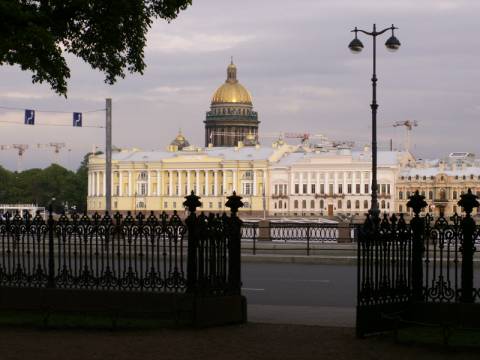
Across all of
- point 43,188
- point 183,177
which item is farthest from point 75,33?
point 43,188

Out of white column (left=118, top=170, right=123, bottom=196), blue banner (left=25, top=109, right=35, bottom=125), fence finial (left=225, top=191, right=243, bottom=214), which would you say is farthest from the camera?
white column (left=118, top=170, right=123, bottom=196)

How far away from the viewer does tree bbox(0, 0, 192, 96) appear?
14.7m

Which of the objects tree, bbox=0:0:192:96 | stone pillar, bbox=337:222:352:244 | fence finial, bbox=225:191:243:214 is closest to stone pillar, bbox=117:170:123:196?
stone pillar, bbox=337:222:352:244

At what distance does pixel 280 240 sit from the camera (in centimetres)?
3631

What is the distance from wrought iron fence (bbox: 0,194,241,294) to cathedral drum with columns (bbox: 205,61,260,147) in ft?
559

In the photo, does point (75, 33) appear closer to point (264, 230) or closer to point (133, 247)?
point (133, 247)

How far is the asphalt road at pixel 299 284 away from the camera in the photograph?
60.9ft

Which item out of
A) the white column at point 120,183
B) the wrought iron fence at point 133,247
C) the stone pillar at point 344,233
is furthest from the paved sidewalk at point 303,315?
the white column at point 120,183

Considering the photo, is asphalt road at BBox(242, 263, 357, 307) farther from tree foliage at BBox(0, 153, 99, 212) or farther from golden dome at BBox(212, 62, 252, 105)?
golden dome at BBox(212, 62, 252, 105)

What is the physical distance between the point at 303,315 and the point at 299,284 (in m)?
5.89

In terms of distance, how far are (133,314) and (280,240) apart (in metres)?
21.7

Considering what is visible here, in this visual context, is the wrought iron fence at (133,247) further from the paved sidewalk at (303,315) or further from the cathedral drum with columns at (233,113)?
the cathedral drum with columns at (233,113)

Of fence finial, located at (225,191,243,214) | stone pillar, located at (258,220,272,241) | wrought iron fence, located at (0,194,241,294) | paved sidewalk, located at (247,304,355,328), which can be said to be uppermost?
fence finial, located at (225,191,243,214)

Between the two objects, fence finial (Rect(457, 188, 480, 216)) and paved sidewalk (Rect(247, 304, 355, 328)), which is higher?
fence finial (Rect(457, 188, 480, 216))
